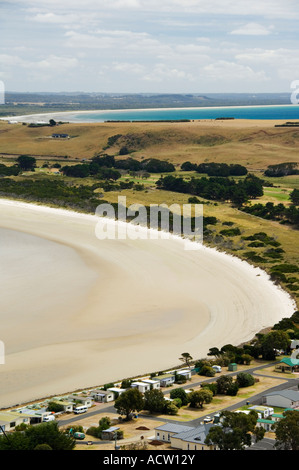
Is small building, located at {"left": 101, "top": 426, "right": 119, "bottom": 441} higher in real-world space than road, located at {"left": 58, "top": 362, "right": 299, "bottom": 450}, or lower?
higher

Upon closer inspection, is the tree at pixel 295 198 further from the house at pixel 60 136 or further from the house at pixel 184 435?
the house at pixel 60 136

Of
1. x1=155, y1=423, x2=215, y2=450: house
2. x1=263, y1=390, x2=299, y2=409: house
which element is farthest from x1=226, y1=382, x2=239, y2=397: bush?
x1=155, y1=423, x2=215, y2=450: house

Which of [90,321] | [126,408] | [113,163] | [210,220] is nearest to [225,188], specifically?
[210,220]

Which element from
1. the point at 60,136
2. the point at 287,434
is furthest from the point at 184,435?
the point at 60,136

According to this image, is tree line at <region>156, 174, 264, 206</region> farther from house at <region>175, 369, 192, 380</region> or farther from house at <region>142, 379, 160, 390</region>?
house at <region>142, 379, 160, 390</region>

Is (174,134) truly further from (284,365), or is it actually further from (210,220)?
(284,365)

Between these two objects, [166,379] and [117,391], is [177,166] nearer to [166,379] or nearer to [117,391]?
[166,379]

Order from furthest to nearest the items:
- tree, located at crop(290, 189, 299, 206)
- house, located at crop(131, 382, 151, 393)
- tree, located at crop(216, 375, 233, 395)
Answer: tree, located at crop(290, 189, 299, 206), tree, located at crop(216, 375, 233, 395), house, located at crop(131, 382, 151, 393)
